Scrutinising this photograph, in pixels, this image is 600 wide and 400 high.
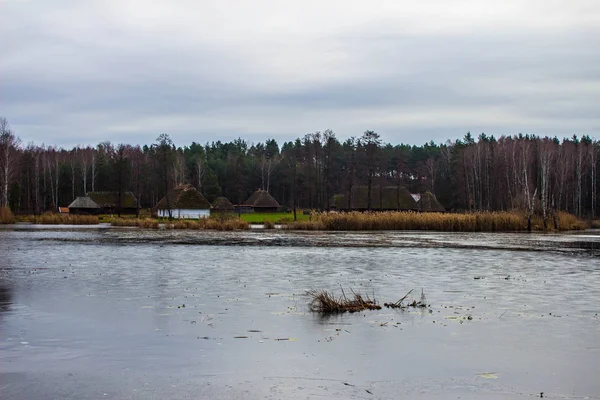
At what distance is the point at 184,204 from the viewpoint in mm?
90438

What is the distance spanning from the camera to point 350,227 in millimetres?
57312

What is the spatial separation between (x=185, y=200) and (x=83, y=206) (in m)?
15.9

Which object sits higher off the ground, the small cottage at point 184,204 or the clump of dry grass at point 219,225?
the small cottage at point 184,204

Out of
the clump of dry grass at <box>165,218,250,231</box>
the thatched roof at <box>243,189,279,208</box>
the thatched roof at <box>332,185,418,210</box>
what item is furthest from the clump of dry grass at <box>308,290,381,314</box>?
the thatched roof at <box>243,189,279,208</box>

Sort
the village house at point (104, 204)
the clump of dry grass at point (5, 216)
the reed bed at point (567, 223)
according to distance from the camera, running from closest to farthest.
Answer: the reed bed at point (567, 223) < the clump of dry grass at point (5, 216) < the village house at point (104, 204)

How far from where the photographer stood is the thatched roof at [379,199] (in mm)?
99188

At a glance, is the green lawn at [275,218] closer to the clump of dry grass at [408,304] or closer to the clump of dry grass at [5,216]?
the clump of dry grass at [5,216]

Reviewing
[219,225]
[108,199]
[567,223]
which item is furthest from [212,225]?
[108,199]

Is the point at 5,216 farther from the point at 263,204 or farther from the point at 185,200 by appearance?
the point at 263,204

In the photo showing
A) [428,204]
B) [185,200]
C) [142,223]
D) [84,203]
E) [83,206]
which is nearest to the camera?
[142,223]

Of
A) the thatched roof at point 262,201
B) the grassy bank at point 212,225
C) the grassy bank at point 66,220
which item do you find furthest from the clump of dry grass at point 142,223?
the thatched roof at point 262,201

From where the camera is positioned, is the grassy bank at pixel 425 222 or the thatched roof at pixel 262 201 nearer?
the grassy bank at pixel 425 222

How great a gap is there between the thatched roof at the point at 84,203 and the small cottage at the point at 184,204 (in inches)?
413

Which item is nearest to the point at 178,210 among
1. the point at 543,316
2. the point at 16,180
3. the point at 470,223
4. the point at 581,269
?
the point at 16,180
